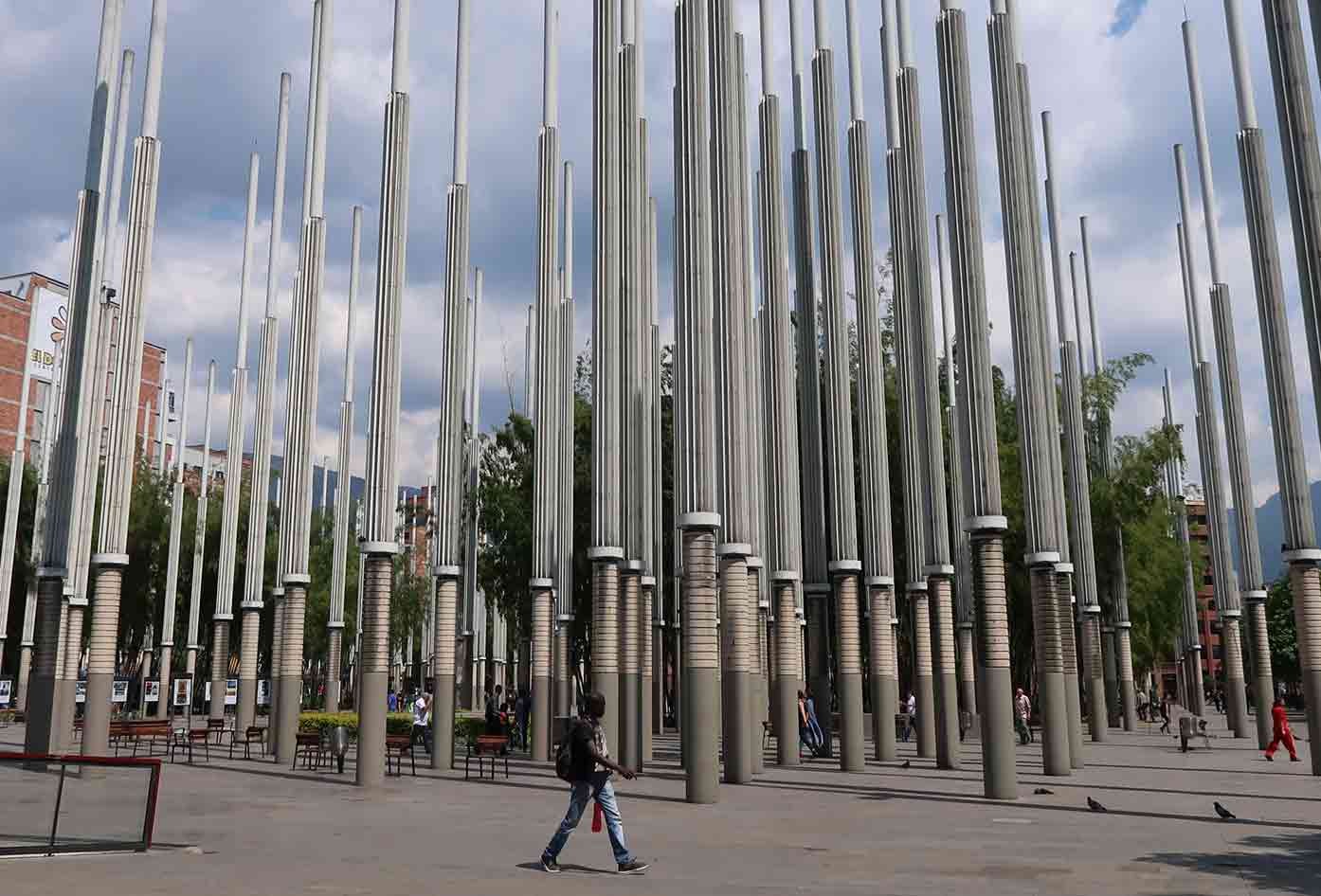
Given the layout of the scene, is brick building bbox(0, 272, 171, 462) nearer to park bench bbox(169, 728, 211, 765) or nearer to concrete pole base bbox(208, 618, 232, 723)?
concrete pole base bbox(208, 618, 232, 723)

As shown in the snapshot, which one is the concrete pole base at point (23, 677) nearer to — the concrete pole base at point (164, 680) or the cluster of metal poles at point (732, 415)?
the concrete pole base at point (164, 680)

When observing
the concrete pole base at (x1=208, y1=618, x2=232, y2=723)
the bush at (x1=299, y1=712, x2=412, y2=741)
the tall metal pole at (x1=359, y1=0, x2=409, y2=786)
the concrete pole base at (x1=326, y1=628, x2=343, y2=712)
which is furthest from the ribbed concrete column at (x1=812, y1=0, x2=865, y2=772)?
the concrete pole base at (x1=208, y1=618, x2=232, y2=723)

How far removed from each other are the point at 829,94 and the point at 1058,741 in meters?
15.4

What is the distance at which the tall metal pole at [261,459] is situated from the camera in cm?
3122

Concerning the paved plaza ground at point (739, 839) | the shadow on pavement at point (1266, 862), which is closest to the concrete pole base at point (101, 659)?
the paved plaza ground at point (739, 839)

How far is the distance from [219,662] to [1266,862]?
35.2 m

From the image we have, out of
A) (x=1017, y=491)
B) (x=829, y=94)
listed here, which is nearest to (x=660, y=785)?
(x=829, y=94)

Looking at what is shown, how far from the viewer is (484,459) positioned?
45531mm

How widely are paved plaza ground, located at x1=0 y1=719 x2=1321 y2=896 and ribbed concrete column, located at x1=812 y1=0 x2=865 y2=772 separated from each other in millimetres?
2183

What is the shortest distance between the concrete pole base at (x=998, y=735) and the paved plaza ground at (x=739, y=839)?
1.55ft

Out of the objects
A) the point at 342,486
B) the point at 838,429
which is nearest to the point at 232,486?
the point at 342,486

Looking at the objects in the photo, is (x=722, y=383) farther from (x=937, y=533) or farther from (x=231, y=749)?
(x=231, y=749)

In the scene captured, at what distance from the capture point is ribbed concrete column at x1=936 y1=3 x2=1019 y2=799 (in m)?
18.1

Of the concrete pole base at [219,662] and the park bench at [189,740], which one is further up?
the concrete pole base at [219,662]
